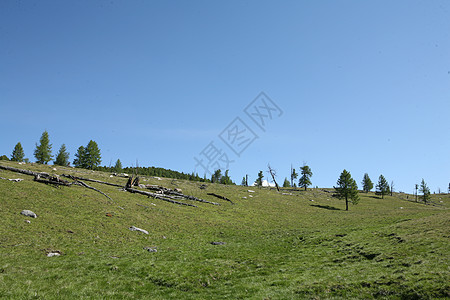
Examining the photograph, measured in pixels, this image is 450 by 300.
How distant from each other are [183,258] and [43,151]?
118 m

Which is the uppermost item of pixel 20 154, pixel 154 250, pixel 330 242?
pixel 20 154

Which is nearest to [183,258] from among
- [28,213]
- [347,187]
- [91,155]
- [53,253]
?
[53,253]

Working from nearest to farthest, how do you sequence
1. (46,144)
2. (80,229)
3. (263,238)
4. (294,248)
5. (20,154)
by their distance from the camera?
(80,229), (294,248), (263,238), (46,144), (20,154)

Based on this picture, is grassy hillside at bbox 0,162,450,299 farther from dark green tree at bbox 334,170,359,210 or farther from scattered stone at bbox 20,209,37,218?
dark green tree at bbox 334,170,359,210

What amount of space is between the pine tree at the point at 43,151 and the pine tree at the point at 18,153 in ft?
58.0

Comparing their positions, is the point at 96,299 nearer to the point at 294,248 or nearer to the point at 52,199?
the point at 294,248

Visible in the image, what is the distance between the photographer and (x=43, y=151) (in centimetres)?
10862

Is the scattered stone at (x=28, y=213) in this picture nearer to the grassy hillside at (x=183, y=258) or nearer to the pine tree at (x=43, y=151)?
the grassy hillside at (x=183, y=258)

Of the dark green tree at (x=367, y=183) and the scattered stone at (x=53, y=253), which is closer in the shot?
the scattered stone at (x=53, y=253)

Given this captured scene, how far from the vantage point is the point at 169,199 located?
55.4 m

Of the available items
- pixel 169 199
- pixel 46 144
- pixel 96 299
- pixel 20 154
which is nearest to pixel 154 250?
pixel 96 299

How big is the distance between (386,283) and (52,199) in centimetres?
4125

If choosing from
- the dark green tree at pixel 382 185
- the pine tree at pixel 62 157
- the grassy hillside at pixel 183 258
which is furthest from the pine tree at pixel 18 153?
the dark green tree at pixel 382 185

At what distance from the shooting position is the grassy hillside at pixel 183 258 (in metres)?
14.4
